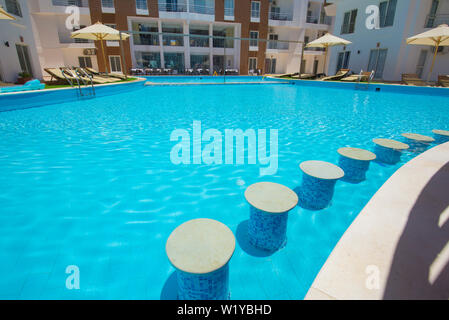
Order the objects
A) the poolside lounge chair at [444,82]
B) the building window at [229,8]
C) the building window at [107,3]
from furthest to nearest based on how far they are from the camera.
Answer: the building window at [229,8], the building window at [107,3], the poolside lounge chair at [444,82]

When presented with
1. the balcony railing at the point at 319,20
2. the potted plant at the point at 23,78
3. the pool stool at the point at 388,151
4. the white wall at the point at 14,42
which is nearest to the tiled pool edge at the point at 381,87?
the pool stool at the point at 388,151

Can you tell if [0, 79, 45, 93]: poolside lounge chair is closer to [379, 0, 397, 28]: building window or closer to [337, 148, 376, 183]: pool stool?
[337, 148, 376, 183]: pool stool

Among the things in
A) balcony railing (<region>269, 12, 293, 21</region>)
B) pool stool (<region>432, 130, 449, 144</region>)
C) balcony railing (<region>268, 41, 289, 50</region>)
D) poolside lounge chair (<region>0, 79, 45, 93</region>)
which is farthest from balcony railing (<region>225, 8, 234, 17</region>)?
pool stool (<region>432, 130, 449, 144</region>)

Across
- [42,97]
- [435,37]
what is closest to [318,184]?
[42,97]

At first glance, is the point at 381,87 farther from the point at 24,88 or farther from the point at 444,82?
the point at 24,88

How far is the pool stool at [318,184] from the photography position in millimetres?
2787

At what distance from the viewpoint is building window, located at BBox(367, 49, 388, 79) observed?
17472 millimetres

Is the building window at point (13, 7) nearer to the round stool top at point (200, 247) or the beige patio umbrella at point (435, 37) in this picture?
the round stool top at point (200, 247)

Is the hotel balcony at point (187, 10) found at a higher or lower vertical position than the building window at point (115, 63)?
higher

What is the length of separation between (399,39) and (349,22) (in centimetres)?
566

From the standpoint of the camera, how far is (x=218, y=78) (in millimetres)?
22828

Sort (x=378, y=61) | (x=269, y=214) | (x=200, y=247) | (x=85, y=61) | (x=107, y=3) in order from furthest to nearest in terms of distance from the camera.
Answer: (x=85, y=61), (x=107, y=3), (x=378, y=61), (x=269, y=214), (x=200, y=247)

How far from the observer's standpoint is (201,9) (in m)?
26.5

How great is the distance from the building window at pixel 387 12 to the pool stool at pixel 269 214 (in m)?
20.9
